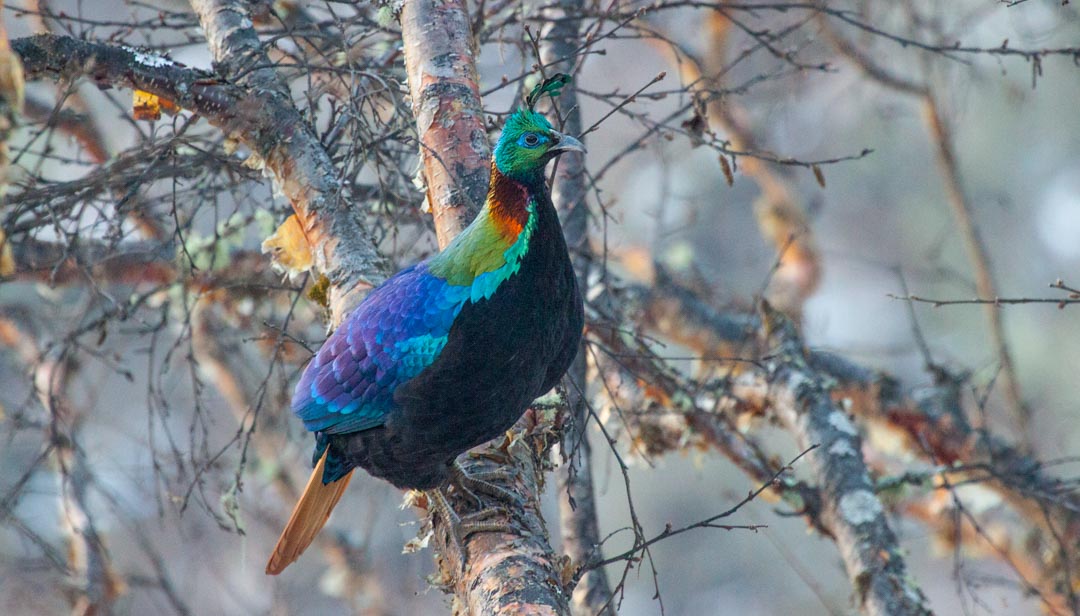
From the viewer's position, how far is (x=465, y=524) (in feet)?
8.93

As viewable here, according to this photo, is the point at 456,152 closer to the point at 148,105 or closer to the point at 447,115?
the point at 447,115

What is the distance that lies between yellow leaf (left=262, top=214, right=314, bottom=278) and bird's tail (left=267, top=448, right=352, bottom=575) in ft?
2.19

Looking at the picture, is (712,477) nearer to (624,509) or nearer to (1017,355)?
(624,509)

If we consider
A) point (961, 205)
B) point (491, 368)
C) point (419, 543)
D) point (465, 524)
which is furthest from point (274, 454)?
point (961, 205)

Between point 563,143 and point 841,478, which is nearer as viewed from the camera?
point 563,143

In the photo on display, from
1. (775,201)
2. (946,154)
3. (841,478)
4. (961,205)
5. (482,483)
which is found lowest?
(482,483)

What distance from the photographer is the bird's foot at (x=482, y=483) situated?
2785mm

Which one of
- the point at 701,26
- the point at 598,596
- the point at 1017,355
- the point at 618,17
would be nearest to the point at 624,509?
the point at 1017,355

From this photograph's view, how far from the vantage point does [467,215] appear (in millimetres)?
3117

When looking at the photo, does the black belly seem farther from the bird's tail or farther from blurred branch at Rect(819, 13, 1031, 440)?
blurred branch at Rect(819, 13, 1031, 440)

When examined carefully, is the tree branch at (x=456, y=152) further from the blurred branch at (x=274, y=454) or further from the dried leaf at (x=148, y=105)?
the blurred branch at (x=274, y=454)

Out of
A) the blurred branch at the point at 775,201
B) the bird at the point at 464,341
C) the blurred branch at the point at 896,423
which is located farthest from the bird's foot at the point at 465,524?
the blurred branch at the point at 775,201

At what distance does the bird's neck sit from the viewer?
279 centimetres

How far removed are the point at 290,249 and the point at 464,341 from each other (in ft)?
3.22
